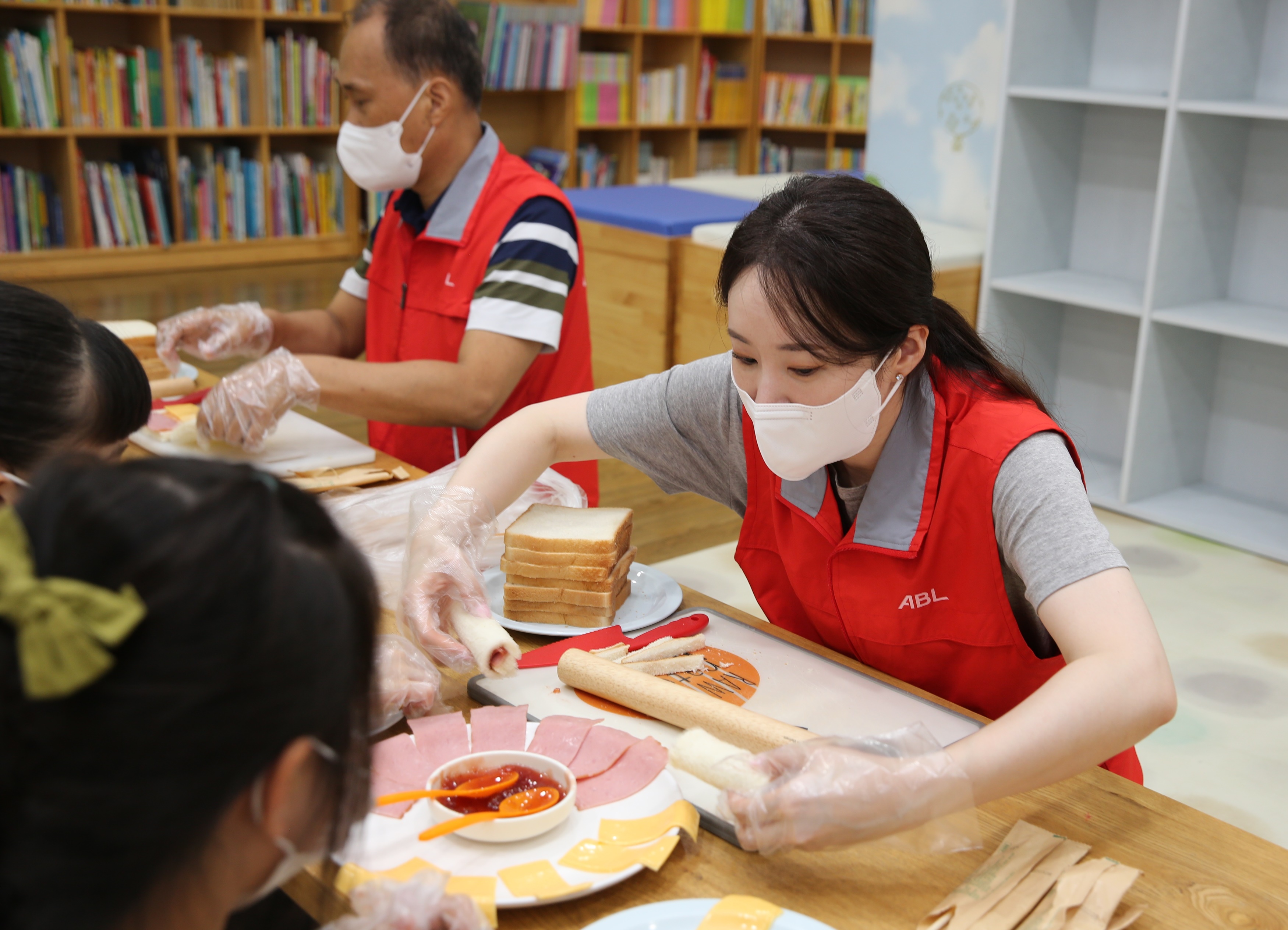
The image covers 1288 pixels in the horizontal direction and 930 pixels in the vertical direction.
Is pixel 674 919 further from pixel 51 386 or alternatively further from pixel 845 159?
pixel 845 159

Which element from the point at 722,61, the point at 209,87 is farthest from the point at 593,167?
the point at 209,87

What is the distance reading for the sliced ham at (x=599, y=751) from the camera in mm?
912

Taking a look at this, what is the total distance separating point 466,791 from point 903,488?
1.79 ft

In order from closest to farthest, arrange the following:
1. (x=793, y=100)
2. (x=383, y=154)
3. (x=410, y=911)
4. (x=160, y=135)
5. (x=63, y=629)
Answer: (x=63, y=629)
(x=410, y=911)
(x=383, y=154)
(x=160, y=135)
(x=793, y=100)

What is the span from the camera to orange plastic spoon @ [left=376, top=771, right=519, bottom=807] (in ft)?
2.82

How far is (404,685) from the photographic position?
1016 mm

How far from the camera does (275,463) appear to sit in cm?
164

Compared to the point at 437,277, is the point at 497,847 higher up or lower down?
lower down

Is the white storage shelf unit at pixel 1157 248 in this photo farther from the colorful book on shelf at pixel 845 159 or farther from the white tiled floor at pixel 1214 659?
the colorful book on shelf at pixel 845 159

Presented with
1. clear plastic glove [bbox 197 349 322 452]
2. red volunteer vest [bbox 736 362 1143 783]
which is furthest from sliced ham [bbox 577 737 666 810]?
clear plastic glove [bbox 197 349 322 452]

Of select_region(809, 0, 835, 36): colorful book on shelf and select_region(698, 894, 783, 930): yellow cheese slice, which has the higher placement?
select_region(809, 0, 835, 36): colorful book on shelf

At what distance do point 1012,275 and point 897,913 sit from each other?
286 centimetres

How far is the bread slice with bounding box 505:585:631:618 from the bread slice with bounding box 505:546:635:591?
0.02 meters

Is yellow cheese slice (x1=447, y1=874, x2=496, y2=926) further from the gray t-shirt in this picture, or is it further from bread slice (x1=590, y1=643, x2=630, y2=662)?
the gray t-shirt
